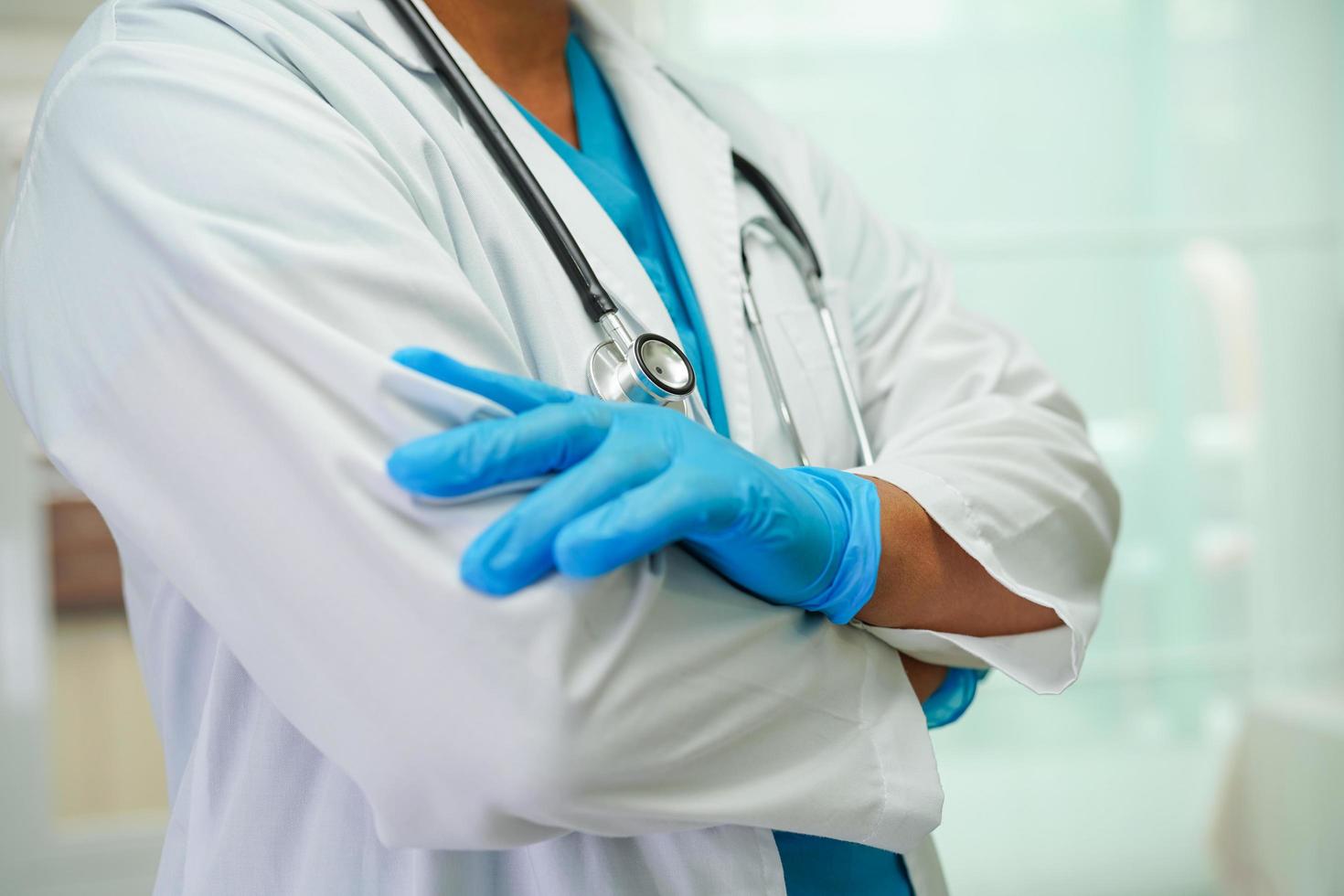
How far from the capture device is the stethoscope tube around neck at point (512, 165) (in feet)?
2.37

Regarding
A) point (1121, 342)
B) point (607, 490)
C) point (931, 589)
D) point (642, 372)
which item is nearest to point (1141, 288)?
point (1121, 342)

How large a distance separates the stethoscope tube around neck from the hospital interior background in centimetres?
166

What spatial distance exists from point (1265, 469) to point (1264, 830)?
0.81 metres

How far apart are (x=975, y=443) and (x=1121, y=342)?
6.00 feet

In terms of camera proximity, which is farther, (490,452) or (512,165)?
(512,165)

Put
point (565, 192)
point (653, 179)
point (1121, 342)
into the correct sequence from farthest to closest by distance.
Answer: point (1121, 342) < point (653, 179) < point (565, 192)

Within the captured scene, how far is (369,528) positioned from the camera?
50 cm

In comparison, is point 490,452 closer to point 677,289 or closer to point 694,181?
point 677,289

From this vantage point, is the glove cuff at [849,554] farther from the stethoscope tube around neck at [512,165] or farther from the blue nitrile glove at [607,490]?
the stethoscope tube around neck at [512,165]

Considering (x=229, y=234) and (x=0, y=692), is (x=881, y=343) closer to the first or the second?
(x=229, y=234)

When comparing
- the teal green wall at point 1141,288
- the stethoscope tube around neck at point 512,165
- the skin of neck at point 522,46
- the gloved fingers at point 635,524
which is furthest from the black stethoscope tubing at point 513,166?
the teal green wall at point 1141,288

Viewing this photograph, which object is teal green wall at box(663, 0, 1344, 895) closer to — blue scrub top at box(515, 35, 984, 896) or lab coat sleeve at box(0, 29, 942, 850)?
blue scrub top at box(515, 35, 984, 896)

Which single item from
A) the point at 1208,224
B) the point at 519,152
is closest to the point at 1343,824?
the point at 1208,224

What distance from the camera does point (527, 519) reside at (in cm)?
50
